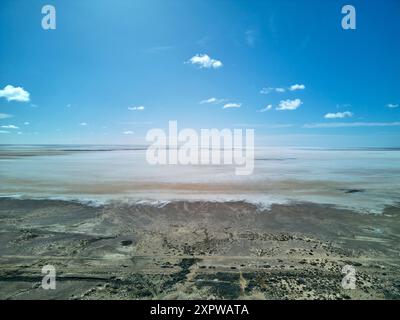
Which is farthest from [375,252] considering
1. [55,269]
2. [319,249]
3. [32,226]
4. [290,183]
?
Result: [32,226]

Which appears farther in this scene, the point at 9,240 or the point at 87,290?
the point at 9,240

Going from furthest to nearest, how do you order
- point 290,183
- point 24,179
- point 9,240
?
point 24,179 → point 290,183 → point 9,240

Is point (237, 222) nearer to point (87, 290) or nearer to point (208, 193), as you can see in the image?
point (208, 193)

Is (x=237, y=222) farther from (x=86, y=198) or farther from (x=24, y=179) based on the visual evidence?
(x=24, y=179)

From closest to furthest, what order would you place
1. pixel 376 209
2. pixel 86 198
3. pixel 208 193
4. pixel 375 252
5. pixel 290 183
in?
pixel 375 252, pixel 376 209, pixel 86 198, pixel 208 193, pixel 290 183

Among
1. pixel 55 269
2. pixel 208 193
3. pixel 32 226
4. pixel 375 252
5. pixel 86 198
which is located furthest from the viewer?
pixel 208 193
